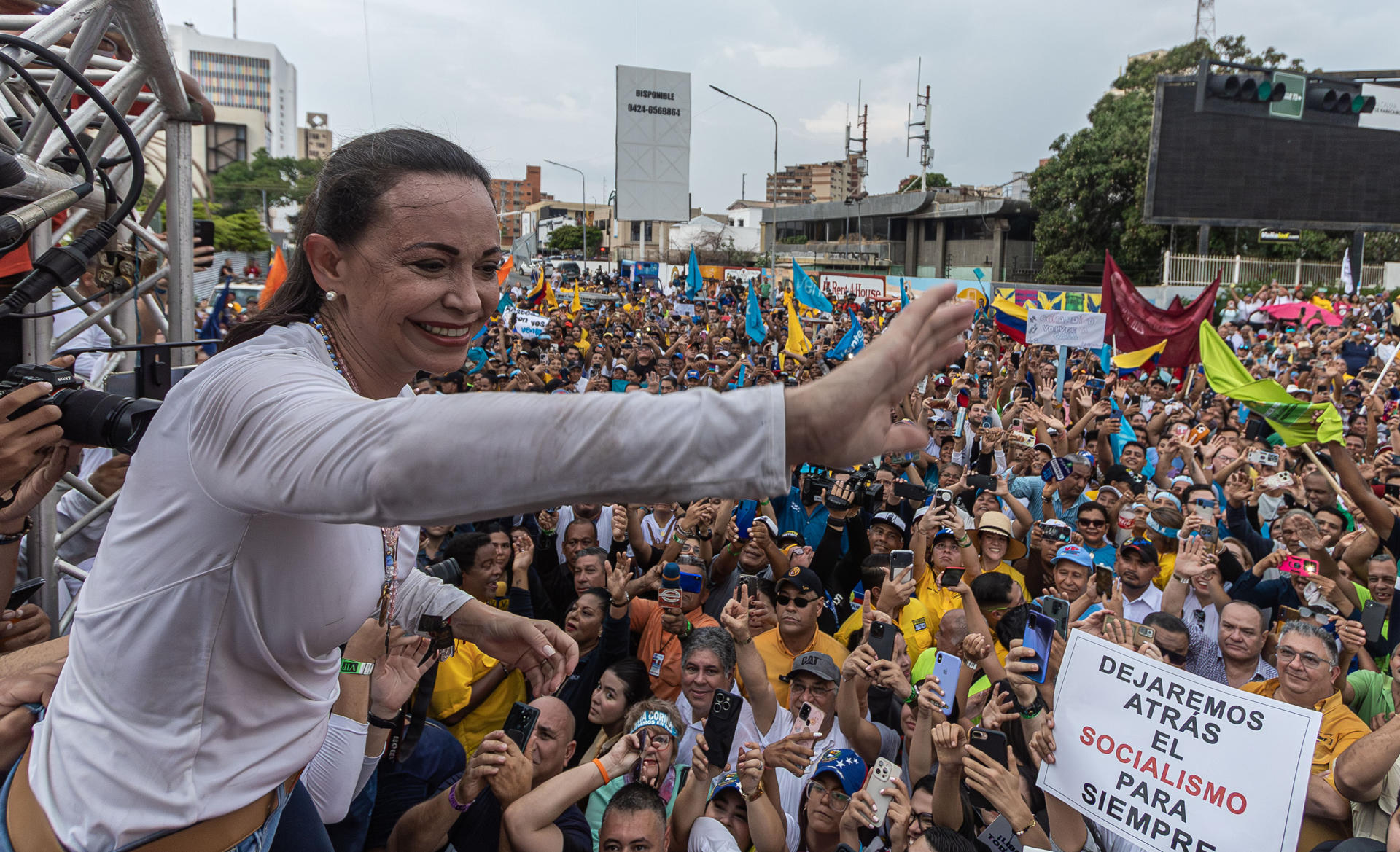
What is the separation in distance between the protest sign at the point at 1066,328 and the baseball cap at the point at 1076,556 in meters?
6.89

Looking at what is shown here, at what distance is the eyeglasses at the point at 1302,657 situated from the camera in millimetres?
3982

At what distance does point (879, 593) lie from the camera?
5.26 m

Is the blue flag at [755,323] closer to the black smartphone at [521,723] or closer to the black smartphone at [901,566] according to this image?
the black smartphone at [901,566]

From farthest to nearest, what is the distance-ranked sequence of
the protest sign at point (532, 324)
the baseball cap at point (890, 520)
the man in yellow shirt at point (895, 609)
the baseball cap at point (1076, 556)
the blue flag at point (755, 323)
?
1. the blue flag at point (755, 323)
2. the protest sign at point (532, 324)
3. the baseball cap at point (890, 520)
4. the baseball cap at point (1076, 556)
5. the man in yellow shirt at point (895, 609)

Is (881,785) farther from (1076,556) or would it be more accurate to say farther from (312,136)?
(312,136)

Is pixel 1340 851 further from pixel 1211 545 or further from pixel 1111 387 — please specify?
pixel 1111 387

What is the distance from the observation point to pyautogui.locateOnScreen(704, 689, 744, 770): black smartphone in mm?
3588

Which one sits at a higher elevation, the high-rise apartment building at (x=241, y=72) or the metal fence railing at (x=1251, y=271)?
the high-rise apartment building at (x=241, y=72)

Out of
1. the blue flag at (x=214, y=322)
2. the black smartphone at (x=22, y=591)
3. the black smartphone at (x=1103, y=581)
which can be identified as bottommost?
the black smartphone at (x=1103, y=581)

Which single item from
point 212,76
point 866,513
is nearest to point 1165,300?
point 866,513

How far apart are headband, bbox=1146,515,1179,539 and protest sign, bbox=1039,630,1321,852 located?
325cm

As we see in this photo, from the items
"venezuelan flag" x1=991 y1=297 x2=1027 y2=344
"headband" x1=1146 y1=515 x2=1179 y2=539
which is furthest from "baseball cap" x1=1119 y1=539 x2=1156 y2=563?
"venezuelan flag" x1=991 y1=297 x2=1027 y2=344

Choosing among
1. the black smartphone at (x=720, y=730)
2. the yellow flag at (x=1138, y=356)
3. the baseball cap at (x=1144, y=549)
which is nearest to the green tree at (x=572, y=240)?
the yellow flag at (x=1138, y=356)

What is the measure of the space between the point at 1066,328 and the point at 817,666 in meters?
9.06
